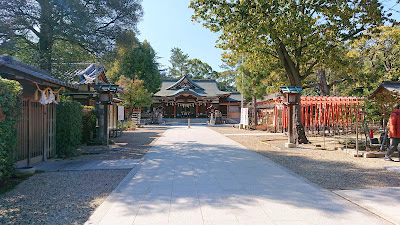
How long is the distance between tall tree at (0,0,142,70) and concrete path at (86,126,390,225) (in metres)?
7.56

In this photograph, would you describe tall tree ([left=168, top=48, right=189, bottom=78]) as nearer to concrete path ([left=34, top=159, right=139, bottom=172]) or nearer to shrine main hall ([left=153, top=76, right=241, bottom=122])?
shrine main hall ([left=153, top=76, right=241, bottom=122])

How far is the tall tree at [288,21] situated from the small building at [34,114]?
20.3ft

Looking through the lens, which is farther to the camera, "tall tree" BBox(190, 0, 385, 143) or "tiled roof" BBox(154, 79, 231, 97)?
"tiled roof" BBox(154, 79, 231, 97)

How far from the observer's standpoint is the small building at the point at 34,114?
19.9ft

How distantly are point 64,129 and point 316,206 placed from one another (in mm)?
7345

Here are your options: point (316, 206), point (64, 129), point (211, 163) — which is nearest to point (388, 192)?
point (316, 206)

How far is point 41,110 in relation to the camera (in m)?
7.48

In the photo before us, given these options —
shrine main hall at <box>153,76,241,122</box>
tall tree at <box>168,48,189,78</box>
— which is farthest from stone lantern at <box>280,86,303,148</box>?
tall tree at <box>168,48,189,78</box>

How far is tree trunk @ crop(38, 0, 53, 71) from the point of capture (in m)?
10.1

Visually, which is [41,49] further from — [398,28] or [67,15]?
[398,28]

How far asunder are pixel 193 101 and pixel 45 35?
85.1 feet

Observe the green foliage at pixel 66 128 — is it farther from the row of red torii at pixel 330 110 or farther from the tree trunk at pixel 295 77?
the row of red torii at pixel 330 110

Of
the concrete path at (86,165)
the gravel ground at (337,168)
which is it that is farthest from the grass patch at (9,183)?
the gravel ground at (337,168)

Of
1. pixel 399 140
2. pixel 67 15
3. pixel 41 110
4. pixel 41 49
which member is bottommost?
pixel 399 140
